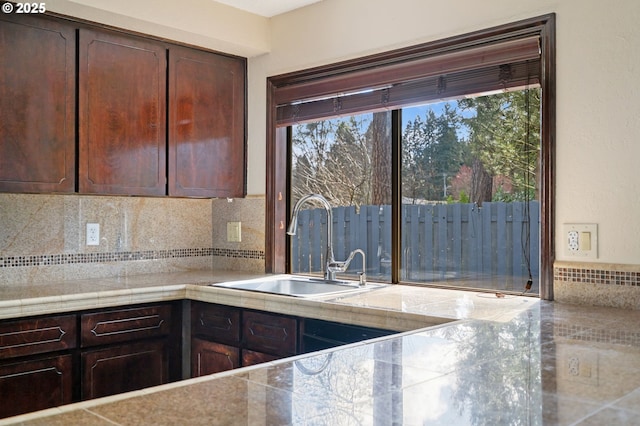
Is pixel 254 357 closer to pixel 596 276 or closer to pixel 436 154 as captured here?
pixel 436 154

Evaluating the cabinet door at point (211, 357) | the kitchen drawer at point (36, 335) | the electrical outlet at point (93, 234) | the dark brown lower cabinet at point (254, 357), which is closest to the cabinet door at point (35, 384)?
the kitchen drawer at point (36, 335)

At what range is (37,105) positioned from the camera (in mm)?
2818

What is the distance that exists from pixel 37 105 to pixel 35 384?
1232 millimetres

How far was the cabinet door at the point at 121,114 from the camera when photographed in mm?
2979

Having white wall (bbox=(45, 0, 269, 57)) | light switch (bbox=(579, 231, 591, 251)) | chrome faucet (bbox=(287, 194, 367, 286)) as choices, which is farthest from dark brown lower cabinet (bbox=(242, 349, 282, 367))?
white wall (bbox=(45, 0, 269, 57))

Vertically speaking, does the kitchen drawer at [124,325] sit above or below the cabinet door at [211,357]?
above

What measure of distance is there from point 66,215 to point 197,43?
1.15 m

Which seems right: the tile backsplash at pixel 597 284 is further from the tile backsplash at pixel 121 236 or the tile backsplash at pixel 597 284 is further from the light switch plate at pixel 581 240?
the tile backsplash at pixel 121 236

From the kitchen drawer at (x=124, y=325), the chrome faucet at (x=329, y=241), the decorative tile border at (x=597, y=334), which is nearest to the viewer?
the decorative tile border at (x=597, y=334)

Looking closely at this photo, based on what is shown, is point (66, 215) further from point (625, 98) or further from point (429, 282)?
point (625, 98)

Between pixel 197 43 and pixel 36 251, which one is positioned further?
pixel 197 43

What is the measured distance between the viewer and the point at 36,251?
122 inches

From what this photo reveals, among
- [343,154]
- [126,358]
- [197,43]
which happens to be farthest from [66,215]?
[343,154]

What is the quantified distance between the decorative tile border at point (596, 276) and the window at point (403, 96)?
6cm
